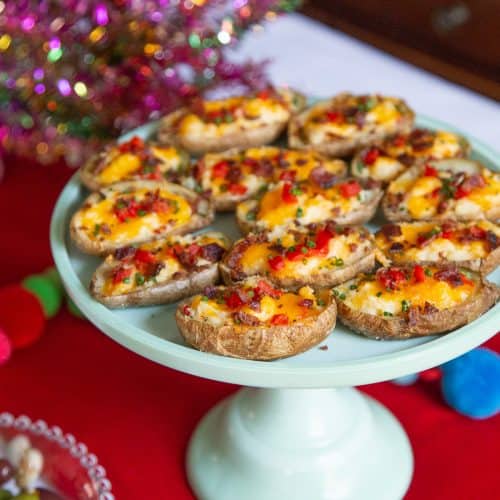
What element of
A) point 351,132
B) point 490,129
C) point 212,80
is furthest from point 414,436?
point 490,129

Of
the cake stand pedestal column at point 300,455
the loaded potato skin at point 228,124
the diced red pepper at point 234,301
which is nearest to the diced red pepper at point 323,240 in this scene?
the diced red pepper at point 234,301

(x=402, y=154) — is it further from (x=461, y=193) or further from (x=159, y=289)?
(x=159, y=289)

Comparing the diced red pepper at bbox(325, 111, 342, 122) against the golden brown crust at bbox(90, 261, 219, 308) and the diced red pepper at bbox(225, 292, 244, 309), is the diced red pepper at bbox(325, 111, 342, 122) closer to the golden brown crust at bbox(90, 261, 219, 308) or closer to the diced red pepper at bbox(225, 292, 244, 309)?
the golden brown crust at bbox(90, 261, 219, 308)

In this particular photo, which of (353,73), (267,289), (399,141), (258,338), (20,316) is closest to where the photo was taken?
(258,338)

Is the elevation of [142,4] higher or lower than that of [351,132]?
higher

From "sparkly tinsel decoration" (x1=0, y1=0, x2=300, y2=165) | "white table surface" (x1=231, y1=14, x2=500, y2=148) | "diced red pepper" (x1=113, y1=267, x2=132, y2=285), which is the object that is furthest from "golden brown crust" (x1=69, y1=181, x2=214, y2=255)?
"white table surface" (x1=231, y1=14, x2=500, y2=148)

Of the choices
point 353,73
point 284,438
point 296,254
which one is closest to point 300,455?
point 284,438

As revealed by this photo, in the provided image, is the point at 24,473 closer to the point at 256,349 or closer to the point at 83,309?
the point at 83,309
